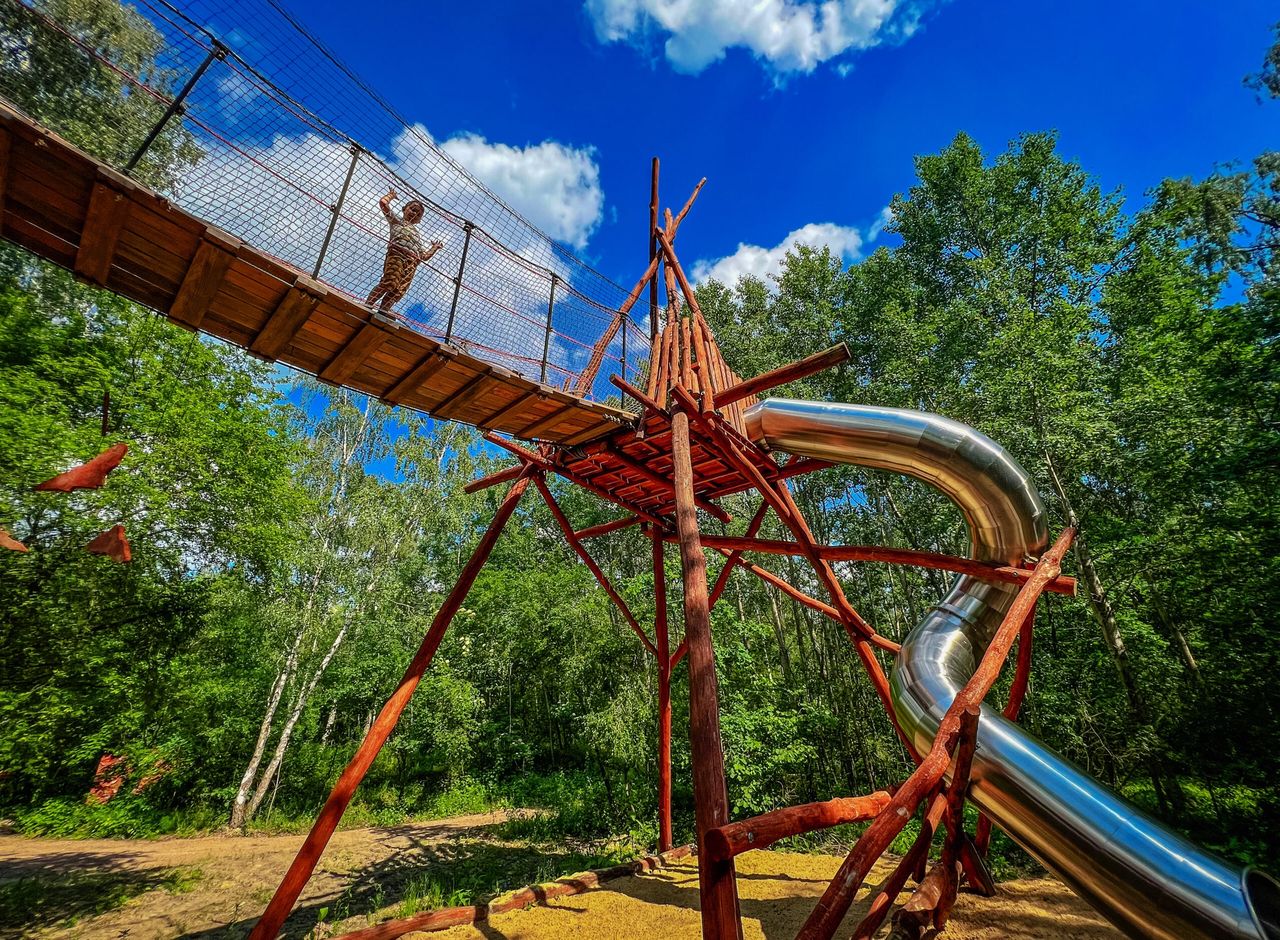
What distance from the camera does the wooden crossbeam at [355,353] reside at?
366 cm

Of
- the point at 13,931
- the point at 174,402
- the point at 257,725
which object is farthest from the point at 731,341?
the point at 257,725

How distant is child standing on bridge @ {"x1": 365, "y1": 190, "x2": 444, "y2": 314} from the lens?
4129 millimetres

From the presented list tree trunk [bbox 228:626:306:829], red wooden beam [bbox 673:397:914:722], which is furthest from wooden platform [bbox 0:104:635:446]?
tree trunk [bbox 228:626:306:829]

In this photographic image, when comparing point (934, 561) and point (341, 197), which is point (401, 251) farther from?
point (934, 561)

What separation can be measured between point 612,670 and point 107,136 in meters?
16.2

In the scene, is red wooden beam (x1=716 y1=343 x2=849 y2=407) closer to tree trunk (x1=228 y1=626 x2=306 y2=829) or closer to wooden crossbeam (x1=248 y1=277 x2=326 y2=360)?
wooden crossbeam (x1=248 y1=277 x2=326 y2=360)

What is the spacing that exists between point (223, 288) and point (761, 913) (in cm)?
681

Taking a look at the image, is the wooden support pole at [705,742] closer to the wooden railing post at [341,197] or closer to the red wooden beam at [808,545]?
the red wooden beam at [808,545]

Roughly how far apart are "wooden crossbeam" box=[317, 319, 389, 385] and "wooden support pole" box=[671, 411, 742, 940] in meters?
2.48

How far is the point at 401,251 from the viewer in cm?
419

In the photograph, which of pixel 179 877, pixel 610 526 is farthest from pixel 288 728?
pixel 610 526

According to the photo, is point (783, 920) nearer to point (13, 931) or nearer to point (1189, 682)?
point (13, 931)

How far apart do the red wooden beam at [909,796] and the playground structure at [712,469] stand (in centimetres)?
1

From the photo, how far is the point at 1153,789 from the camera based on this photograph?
8.70m
